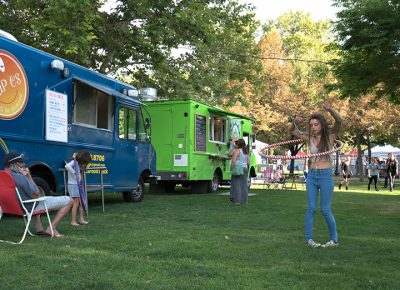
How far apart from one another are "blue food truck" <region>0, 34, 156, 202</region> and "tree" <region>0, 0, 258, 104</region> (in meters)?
2.15

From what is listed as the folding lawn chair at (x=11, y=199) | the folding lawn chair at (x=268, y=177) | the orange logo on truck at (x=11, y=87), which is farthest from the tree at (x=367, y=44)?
the folding lawn chair at (x=268, y=177)

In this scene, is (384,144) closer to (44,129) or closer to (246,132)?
(246,132)

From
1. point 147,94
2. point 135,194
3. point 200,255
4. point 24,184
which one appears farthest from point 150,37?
point 200,255

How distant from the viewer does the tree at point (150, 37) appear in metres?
12.3

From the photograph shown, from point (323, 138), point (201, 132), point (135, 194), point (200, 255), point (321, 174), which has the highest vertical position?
point (201, 132)

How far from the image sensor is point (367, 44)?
10914mm

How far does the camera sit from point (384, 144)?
44.9 m

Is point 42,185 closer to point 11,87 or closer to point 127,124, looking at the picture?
point 11,87

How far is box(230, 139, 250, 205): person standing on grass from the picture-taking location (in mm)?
12352

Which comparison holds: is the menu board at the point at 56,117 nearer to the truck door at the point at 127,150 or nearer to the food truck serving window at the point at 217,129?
the truck door at the point at 127,150

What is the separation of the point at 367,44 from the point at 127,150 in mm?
6266

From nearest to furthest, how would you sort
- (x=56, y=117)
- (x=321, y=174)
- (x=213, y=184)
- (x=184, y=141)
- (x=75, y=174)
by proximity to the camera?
(x=321, y=174)
(x=75, y=174)
(x=56, y=117)
(x=184, y=141)
(x=213, y=184)

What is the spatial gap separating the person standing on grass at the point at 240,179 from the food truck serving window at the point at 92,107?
10.9 ft

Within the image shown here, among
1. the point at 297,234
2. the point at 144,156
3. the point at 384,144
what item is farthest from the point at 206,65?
the point at 384,144
